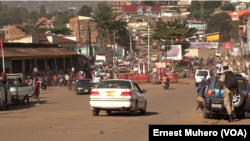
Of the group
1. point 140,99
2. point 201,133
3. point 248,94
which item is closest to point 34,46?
point 140,99

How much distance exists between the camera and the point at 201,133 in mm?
8172

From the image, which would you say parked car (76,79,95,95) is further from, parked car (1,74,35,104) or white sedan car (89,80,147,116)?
white sedan car (89,80,147,116)

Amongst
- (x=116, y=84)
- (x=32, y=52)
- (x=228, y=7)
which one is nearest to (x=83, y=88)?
(x=32, y=52)

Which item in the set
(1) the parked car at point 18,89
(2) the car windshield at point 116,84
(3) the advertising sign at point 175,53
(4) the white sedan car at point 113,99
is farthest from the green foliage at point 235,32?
(4) the white sedan car at point 113,99

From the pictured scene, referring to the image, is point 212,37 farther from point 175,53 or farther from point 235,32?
point 175,53

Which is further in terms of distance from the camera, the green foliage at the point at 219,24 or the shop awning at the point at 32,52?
the green foliage at the point at 219,24

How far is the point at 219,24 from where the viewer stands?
136750 millimetres

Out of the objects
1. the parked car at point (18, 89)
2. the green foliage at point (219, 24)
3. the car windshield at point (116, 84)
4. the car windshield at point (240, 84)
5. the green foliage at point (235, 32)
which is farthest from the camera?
the green foliage at point (219, 24)

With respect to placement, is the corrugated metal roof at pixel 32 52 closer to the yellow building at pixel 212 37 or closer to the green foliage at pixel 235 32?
the yellow building at pixel 212 37

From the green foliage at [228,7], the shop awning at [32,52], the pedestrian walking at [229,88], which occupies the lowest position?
the pedestrian walking at [229,88]

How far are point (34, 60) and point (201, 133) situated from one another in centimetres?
4519

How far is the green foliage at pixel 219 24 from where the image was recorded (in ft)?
443

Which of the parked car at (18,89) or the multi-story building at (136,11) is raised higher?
the multi-story building at (136,11)

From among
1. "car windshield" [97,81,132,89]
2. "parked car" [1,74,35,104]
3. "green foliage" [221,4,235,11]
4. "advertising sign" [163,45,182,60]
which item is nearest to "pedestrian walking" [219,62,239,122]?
"car windshield" [97,81,132,89]
